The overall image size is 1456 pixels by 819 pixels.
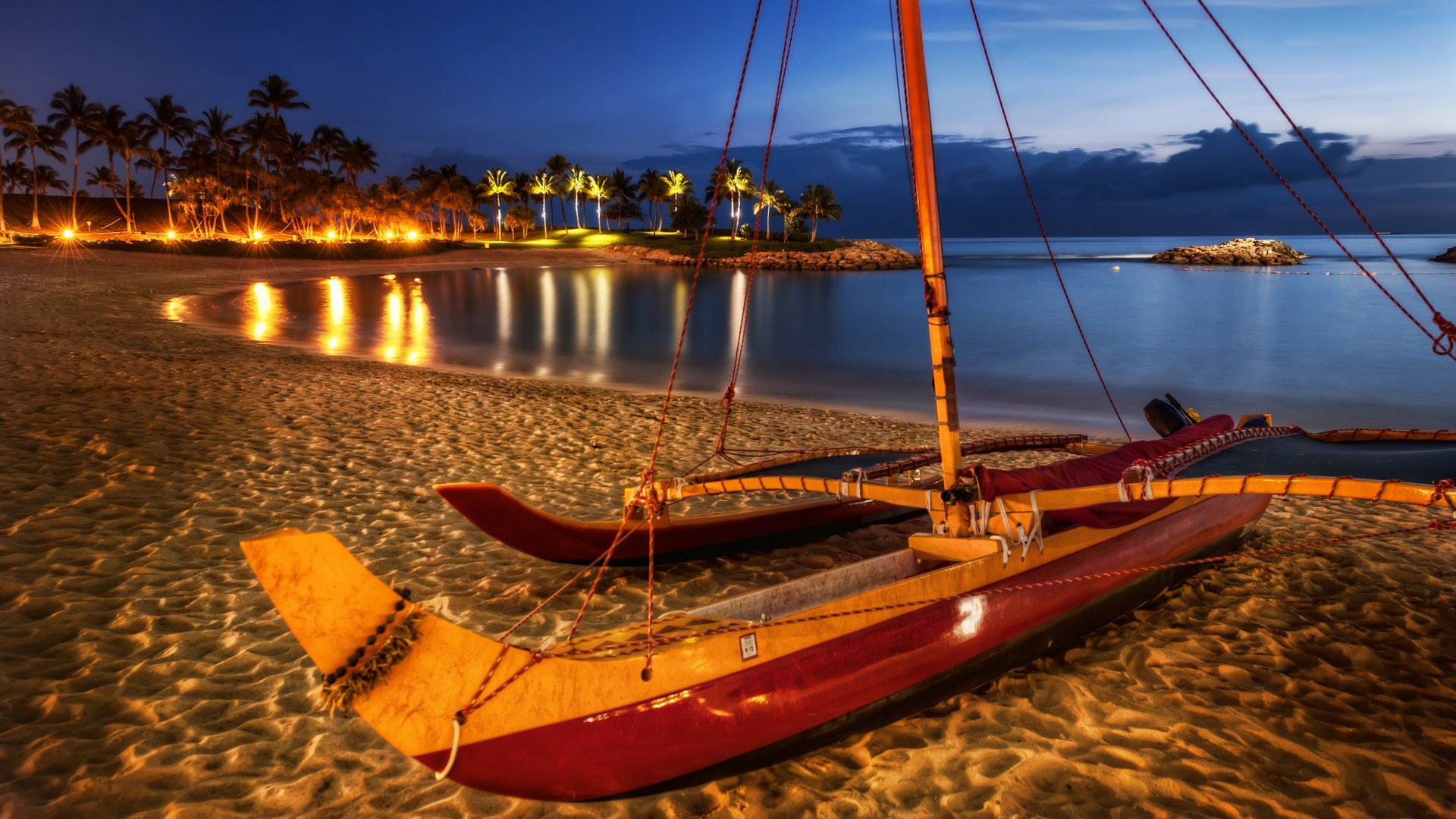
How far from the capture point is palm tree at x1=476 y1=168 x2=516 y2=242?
106125 millimetres

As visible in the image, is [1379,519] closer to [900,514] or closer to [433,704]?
[900,514]

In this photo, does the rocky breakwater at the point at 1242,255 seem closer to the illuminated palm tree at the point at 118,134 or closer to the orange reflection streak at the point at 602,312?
→ the orange reflection streak at the point at 602,312

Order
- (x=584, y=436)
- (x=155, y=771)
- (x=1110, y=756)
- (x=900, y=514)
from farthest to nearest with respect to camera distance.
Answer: (x=584, y=436) → (x=900, y=514) → (x=1110, y=756) → (x=155, y=771)

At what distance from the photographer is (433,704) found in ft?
9.35

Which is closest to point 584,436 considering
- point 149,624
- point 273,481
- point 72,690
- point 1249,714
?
point 273,481

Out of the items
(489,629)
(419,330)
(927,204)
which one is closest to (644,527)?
(489,629)

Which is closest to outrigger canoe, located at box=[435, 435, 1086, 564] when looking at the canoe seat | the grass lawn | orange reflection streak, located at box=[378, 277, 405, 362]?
the canoe seat

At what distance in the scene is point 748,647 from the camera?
3.16 m

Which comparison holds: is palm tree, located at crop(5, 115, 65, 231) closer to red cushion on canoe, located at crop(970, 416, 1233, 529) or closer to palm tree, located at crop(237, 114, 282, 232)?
palm tree, located at crop(237, 114, 282, 232)

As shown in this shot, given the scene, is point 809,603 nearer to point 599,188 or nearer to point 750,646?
point 750,646

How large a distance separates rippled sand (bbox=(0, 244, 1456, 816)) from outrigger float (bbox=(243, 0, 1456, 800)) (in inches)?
10.8

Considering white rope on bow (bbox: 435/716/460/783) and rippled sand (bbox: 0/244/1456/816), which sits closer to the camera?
white rope on bow (bbox: 435/716/460/783)

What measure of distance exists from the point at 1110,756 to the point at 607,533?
11.3 ft

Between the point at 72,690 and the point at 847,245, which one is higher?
the point at 847,245
